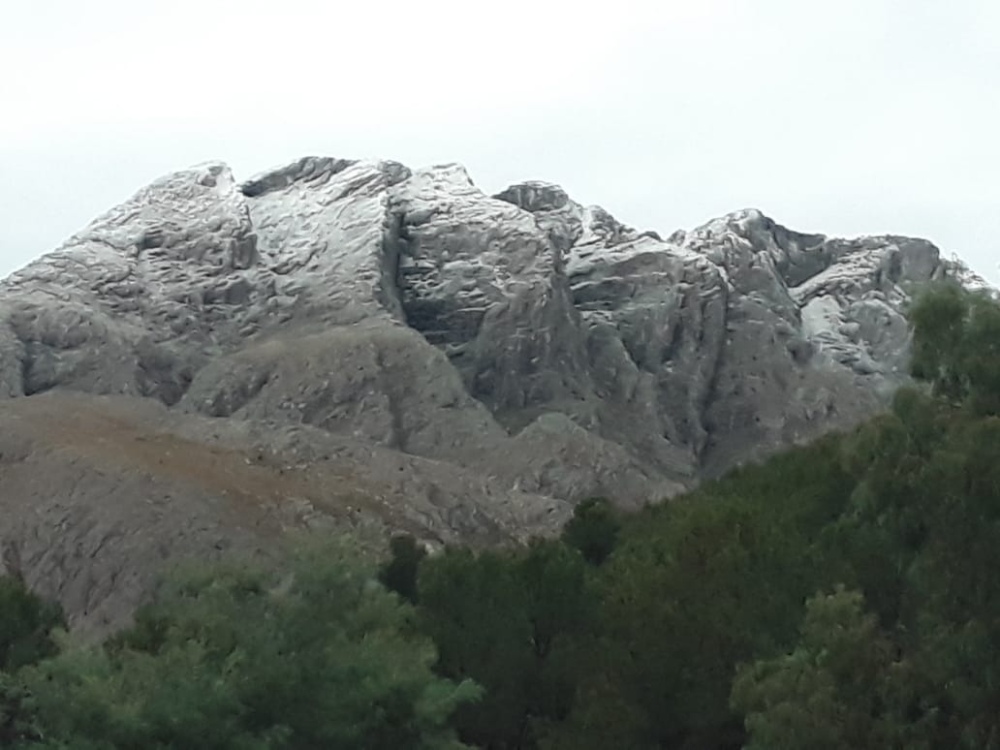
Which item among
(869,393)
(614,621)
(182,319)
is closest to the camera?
(614,621)

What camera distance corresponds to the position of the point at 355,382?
157 meters

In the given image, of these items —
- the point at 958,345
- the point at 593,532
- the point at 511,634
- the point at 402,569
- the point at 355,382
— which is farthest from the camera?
the point at 355,382

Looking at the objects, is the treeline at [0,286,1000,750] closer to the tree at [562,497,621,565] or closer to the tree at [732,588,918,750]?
the tree at [732,588,918,750]

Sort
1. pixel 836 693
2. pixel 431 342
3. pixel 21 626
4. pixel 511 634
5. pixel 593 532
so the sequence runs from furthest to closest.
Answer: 1. pixel 431 342
2. pixel 593 532
3. pixel 21 626
4. pixel 511 634
5. pixel 836 693

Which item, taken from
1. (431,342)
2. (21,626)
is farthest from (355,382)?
(21,626)

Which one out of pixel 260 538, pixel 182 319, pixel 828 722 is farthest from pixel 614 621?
pixel 182 319

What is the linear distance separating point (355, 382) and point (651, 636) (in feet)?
405

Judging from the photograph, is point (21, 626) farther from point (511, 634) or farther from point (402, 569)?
point (402, 569)

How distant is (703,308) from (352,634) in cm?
16667

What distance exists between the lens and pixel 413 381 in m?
158

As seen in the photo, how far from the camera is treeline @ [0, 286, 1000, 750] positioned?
21.6 m

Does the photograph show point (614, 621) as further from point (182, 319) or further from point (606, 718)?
point (182, 319)

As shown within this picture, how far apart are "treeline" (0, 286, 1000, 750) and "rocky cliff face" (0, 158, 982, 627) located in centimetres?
6619

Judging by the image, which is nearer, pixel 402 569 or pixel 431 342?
pixel 402 569
